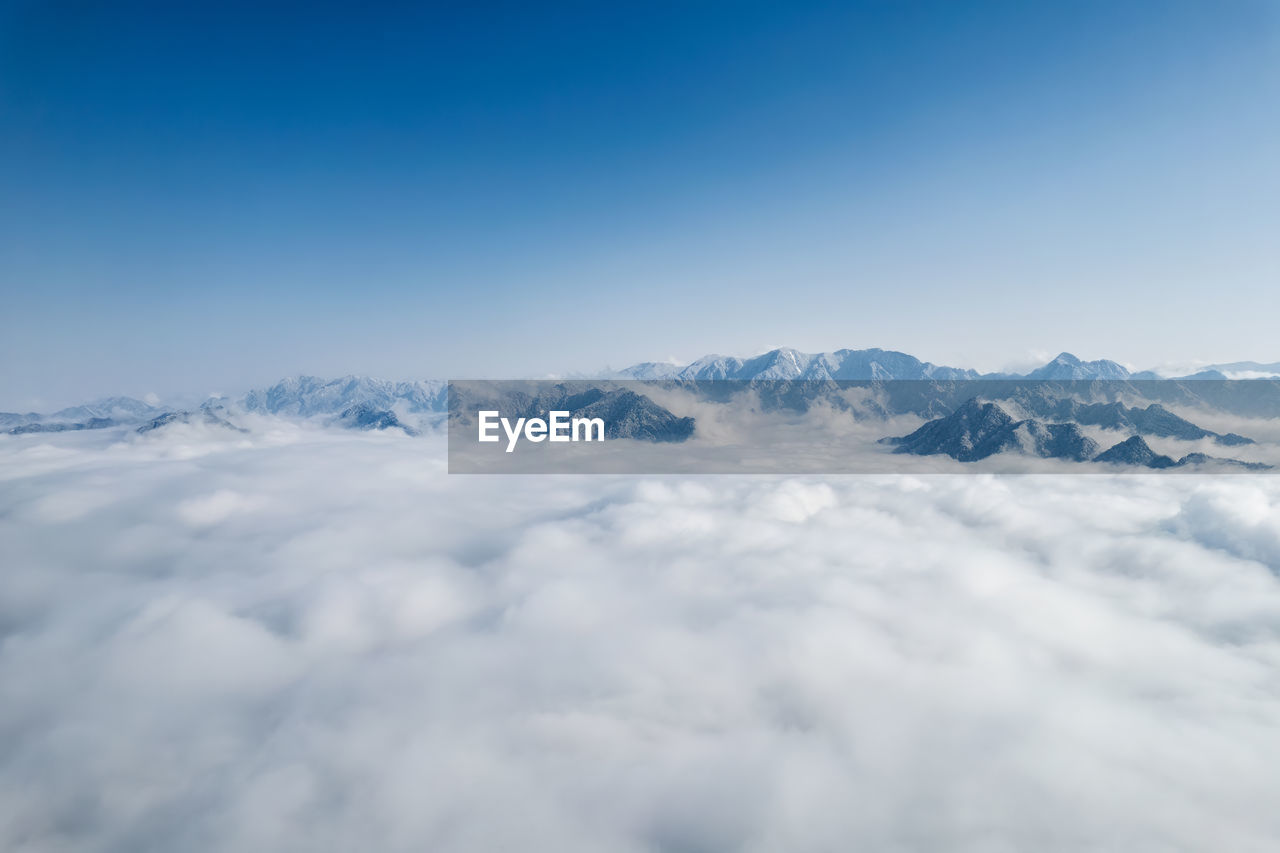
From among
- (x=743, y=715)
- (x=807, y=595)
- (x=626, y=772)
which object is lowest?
(x=626, y=772)

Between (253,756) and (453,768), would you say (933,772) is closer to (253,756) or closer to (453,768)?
(453,768)

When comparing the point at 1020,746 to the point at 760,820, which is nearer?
the point at 760,820

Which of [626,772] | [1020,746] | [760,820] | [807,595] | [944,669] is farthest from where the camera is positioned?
[807,595]

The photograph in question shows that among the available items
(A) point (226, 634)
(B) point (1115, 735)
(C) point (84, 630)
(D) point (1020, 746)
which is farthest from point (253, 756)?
(B) point (1115, 735)

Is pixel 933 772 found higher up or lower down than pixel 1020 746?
lower down

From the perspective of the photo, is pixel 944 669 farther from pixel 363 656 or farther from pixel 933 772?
pixel 363 656

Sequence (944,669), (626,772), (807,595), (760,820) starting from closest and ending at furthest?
1. (760,820)
2. (626,772)
3. (944,669)
4. (807,595)

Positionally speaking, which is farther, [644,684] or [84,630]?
[84,630]

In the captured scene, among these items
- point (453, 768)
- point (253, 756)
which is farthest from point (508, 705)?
point (253, 756)

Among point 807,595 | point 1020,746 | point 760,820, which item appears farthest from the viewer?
point 807,595
